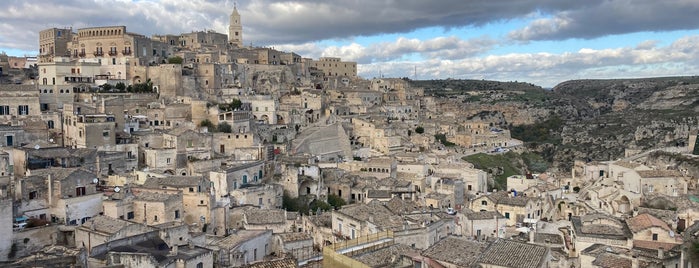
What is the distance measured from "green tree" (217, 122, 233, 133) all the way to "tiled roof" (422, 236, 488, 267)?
2624 centimetres

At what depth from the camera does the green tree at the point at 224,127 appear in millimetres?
40453

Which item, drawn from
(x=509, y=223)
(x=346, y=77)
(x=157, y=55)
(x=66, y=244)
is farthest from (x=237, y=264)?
(x=346, y=77)

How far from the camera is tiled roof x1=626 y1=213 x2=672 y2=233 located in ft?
70.1

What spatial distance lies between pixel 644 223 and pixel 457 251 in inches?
378

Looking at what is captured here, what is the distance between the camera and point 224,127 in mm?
40688

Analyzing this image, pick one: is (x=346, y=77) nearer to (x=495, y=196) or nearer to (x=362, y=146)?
(x=362, y=146)

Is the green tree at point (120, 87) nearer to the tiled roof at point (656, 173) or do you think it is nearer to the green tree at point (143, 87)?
the green tree at point (143, 87)

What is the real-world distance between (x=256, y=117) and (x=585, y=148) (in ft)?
141

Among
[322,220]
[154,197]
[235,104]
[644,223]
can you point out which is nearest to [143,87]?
[235,104]

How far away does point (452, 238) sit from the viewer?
55.5ft

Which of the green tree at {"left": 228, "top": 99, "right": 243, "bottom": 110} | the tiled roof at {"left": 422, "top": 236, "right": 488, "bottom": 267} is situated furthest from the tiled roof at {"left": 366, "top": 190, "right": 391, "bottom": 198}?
the green tree at {"left": 228, "top": 99, "right": 243, "bottom": 110}

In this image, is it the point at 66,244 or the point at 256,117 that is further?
the point at 256,117

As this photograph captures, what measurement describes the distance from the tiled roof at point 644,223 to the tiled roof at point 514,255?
7.93 m

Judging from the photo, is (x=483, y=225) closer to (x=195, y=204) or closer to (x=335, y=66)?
(x=195, y=204)
